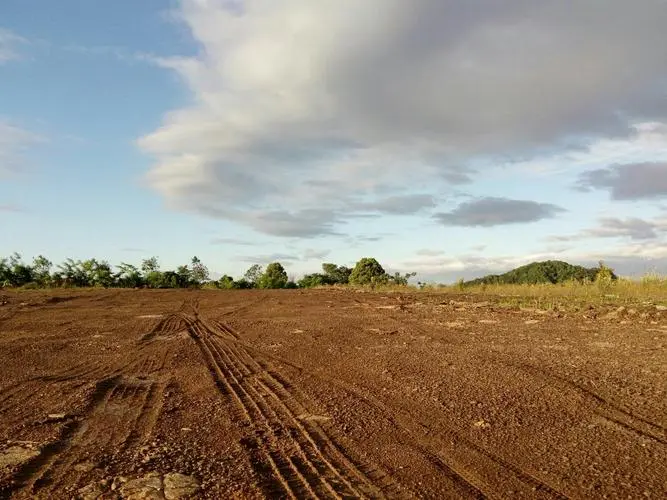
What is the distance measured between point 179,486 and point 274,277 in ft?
163

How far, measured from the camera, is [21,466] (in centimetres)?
466

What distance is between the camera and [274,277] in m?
53.8

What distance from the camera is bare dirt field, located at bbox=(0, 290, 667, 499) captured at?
4.29 m

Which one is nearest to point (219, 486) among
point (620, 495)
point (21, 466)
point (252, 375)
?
point (21, 466)

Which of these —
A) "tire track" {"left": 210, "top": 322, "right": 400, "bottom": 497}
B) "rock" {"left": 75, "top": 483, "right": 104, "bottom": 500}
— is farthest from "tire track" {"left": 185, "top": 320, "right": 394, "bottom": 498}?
"rock" {"left": 75, "top": 483, "right": 104, "bottom": 500}

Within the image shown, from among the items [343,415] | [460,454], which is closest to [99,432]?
[343,415]

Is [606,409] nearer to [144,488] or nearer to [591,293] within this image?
[144,488]

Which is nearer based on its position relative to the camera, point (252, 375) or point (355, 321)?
point (252, 375)

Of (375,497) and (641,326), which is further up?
(641,326)

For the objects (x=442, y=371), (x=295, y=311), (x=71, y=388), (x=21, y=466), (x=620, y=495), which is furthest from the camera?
(x=295, y=311)

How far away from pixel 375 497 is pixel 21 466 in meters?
3.07

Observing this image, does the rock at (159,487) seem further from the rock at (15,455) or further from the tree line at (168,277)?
the tree line at (168,277)

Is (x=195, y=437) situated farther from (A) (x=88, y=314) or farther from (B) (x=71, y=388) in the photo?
(A) (x=88, y=314)

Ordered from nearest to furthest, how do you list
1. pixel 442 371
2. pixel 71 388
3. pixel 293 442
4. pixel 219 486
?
pixel 219 486
pixel 293 442
pixel 71 388
pixel 442 371
